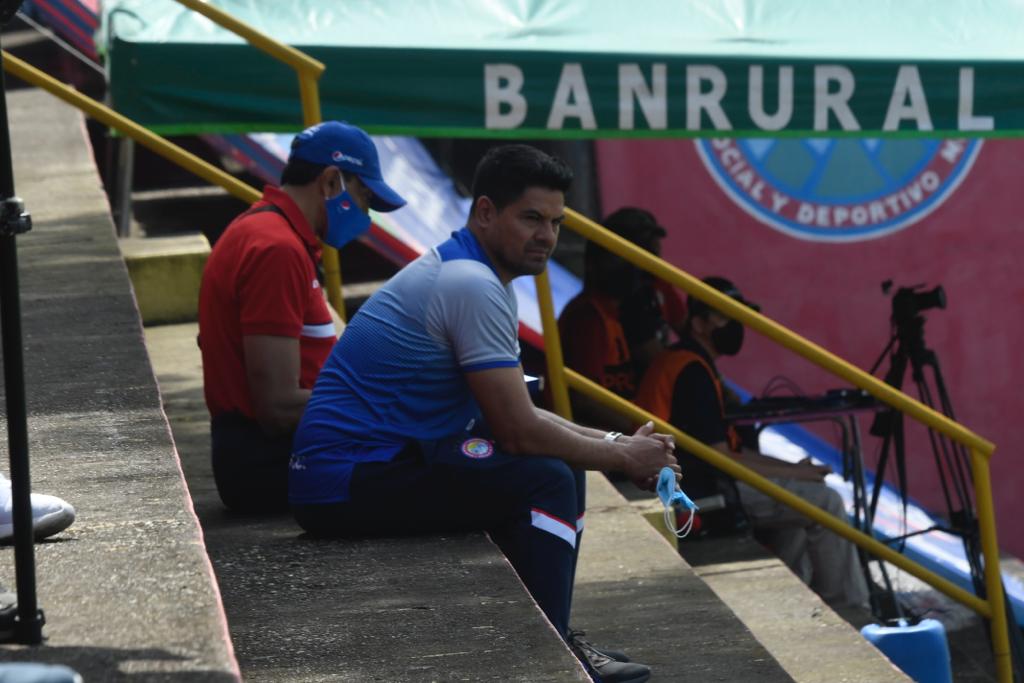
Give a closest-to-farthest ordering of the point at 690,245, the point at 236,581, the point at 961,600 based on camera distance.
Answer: the point at 236,581 → the point at 961,600 → the point at 690,245

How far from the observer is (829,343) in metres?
10.2

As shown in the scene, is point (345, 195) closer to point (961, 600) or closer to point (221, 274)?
point (221, 274)

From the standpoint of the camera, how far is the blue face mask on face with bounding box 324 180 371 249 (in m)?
4.32

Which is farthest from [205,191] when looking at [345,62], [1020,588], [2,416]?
[2,416]

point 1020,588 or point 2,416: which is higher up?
point 2,416

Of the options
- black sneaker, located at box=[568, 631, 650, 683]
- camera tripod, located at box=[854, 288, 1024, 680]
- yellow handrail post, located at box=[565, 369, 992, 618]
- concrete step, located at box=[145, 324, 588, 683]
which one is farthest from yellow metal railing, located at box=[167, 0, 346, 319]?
camera tripod, located at box=[854, 288, 1024, 680]

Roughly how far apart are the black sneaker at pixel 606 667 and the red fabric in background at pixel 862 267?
6383 mm

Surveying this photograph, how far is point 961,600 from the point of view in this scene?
5312 millimetres

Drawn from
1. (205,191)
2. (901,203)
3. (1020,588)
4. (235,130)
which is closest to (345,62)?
(235,130)

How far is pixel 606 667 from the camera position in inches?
145

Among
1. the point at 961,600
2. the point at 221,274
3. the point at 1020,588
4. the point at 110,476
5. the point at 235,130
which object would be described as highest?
the point at 235,130

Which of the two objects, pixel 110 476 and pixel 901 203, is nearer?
pixel 110 476

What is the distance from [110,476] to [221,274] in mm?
930

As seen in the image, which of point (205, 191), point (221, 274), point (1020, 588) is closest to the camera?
point (221, 274)
